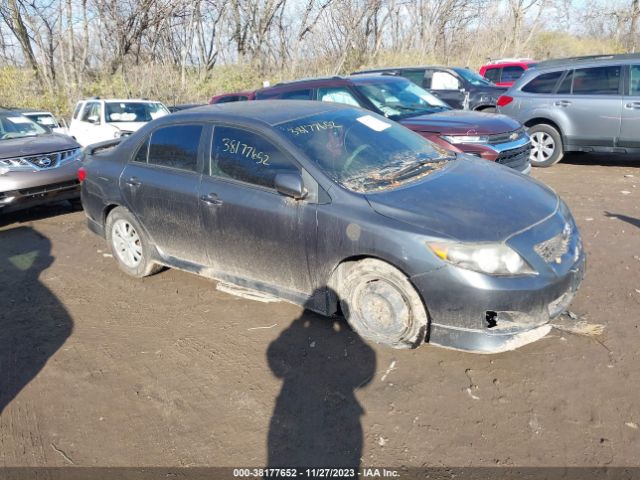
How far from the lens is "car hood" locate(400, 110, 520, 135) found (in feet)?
21.6

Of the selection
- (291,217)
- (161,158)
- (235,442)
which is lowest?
(235,442)

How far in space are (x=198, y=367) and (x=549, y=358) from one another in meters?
2.34

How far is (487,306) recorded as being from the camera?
296 cm

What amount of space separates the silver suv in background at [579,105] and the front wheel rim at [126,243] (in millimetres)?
6851

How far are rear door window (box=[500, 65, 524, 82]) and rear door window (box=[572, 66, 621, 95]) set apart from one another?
24.7 ft

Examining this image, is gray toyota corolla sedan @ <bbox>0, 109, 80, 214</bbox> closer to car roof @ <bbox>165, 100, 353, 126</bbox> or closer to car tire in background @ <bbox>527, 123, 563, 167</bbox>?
car roof @ <bbox>165, 100, 353, 126</bbox>

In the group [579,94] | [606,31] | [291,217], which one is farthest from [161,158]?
[606,31]

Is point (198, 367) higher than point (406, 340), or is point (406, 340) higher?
point (406, 340)

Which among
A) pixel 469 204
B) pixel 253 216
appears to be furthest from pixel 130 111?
pixel 469 204

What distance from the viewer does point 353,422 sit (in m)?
2.85

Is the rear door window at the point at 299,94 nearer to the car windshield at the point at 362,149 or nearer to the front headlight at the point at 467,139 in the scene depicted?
the front headlight at the point at 467,139

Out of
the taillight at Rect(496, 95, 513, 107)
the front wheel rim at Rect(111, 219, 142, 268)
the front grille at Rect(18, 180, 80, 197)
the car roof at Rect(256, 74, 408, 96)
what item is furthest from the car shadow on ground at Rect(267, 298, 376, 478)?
the taillight at Rect(496, 95, 513, 107)

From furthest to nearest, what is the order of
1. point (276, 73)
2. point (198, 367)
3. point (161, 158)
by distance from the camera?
point (276, 73) → point (161, 158) → point (198, 367)

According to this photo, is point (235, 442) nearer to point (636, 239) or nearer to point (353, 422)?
point (353, 422)
